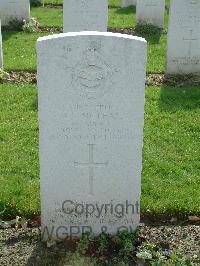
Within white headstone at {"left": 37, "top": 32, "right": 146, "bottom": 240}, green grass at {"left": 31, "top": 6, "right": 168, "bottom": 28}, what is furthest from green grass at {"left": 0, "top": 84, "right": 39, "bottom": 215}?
green grass at {"left": 31, "top": 6, "right": 168, "bottom": 28}

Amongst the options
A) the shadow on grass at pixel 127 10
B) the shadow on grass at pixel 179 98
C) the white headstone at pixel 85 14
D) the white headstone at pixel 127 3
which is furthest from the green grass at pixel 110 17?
the shadow on grass at pixel 179 98

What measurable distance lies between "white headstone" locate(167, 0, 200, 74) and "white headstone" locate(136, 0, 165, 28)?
14.8ft

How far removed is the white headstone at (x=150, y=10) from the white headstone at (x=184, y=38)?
451cm

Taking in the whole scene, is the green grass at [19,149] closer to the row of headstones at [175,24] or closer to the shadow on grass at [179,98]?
the row of headstones at [175,24]

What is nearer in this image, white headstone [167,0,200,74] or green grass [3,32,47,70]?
white headstone [167,0,200,74]

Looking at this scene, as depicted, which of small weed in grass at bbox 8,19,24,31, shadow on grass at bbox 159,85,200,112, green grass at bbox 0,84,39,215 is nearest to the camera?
green grass at bbox 0,84,39,215

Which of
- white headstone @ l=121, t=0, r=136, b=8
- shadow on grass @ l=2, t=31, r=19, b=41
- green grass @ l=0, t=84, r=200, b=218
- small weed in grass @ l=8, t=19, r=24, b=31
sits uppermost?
white headstone @ l=121, t=0, r=136, b=8

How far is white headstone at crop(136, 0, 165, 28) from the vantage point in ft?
43.6

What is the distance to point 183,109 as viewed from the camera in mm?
7328

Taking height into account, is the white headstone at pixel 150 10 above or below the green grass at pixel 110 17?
above

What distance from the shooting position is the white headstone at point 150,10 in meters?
13.3

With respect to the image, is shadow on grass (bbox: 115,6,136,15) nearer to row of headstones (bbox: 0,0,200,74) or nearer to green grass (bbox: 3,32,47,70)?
green grass (bbox: 3,32,47,70)

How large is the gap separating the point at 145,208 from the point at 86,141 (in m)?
1.11

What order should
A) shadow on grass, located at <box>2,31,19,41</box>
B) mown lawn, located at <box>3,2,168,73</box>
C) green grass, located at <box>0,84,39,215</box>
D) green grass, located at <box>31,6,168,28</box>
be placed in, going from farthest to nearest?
green grass, located at <box>31,6,168,28</box> → shadow on grass, located at <box>2,31,19,41</box> → mown lawn, located at <box>3,2,168,73</box> → green grass, located at <box>0,84,39,215</box>
